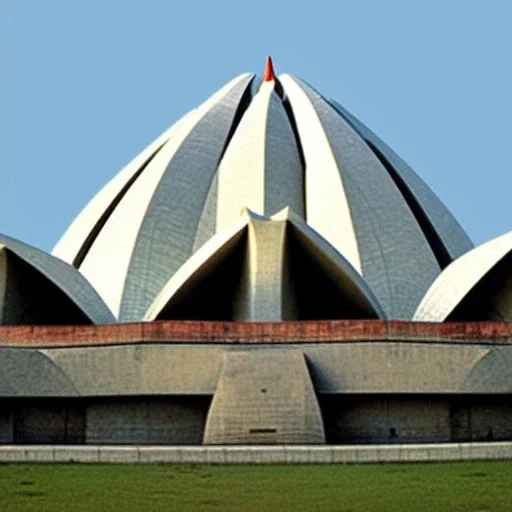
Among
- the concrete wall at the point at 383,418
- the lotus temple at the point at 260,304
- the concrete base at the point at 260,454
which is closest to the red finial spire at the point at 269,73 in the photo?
the lotus temple at the point at 260,304

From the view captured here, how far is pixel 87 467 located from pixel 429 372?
6968 mm

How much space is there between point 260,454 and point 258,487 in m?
2.59

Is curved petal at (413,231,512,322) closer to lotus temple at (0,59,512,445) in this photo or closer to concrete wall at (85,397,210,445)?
lotus temple at (0,59,512,445)

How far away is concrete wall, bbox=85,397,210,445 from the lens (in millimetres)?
14945

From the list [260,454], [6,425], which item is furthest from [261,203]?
[260,454]

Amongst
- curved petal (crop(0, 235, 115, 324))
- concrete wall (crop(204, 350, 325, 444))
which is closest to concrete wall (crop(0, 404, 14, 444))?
curved petal (crop(0, 235, 115, 324))

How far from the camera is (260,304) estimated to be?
54.9ft

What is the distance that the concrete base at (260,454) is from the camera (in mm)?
10203

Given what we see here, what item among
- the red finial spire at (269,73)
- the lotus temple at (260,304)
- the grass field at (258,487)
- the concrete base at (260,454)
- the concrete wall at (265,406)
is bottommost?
the grass field at (258,487)

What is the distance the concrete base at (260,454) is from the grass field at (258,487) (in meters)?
0.40

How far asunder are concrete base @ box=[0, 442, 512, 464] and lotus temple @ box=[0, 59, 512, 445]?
300 cm

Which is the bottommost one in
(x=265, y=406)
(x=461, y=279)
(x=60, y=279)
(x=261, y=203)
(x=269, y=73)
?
(x=265, y=406)

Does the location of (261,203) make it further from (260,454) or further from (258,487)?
(258,487)

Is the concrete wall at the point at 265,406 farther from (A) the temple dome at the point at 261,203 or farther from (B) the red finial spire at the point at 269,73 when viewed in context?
(B) the red finial spire at the point at 269,73
